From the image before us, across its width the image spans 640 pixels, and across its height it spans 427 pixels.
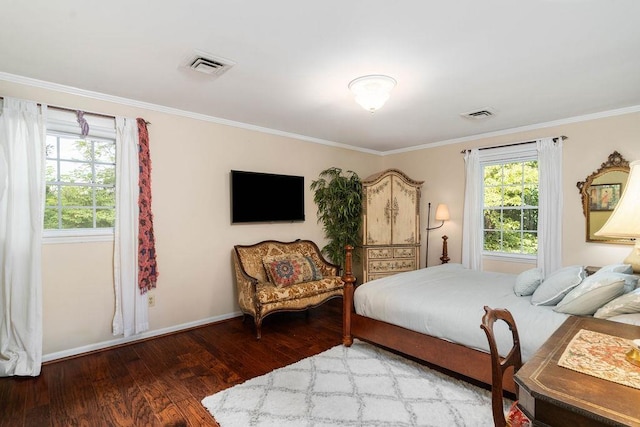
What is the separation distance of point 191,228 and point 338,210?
221cm

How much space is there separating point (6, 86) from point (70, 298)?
6.19 ft

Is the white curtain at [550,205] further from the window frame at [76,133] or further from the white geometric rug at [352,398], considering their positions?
the window frame at [76,133]

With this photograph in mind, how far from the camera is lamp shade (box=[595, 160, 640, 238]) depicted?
1.08m

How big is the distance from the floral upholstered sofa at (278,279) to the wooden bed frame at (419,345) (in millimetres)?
752

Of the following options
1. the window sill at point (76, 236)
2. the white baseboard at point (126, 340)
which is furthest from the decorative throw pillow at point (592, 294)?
the window sill at point (76, 236)

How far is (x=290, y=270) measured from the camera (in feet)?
12.7

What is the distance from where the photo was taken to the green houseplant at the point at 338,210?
16.5 ft

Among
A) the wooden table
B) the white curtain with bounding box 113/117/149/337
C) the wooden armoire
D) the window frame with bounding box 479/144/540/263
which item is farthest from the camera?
the wooden armoire

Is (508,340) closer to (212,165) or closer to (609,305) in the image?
(609,305)

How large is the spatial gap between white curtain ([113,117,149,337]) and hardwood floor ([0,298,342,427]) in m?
0.27

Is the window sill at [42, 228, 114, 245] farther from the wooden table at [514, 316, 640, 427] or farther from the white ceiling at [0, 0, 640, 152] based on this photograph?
the wooden table at [514, 316, 640, 427]

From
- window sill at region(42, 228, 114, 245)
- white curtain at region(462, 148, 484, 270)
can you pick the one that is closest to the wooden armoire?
white curtain at region(462, 148, 484, 270)

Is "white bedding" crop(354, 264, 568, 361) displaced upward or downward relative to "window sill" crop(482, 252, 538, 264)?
downward

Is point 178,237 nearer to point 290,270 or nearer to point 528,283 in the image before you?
point 290,270
